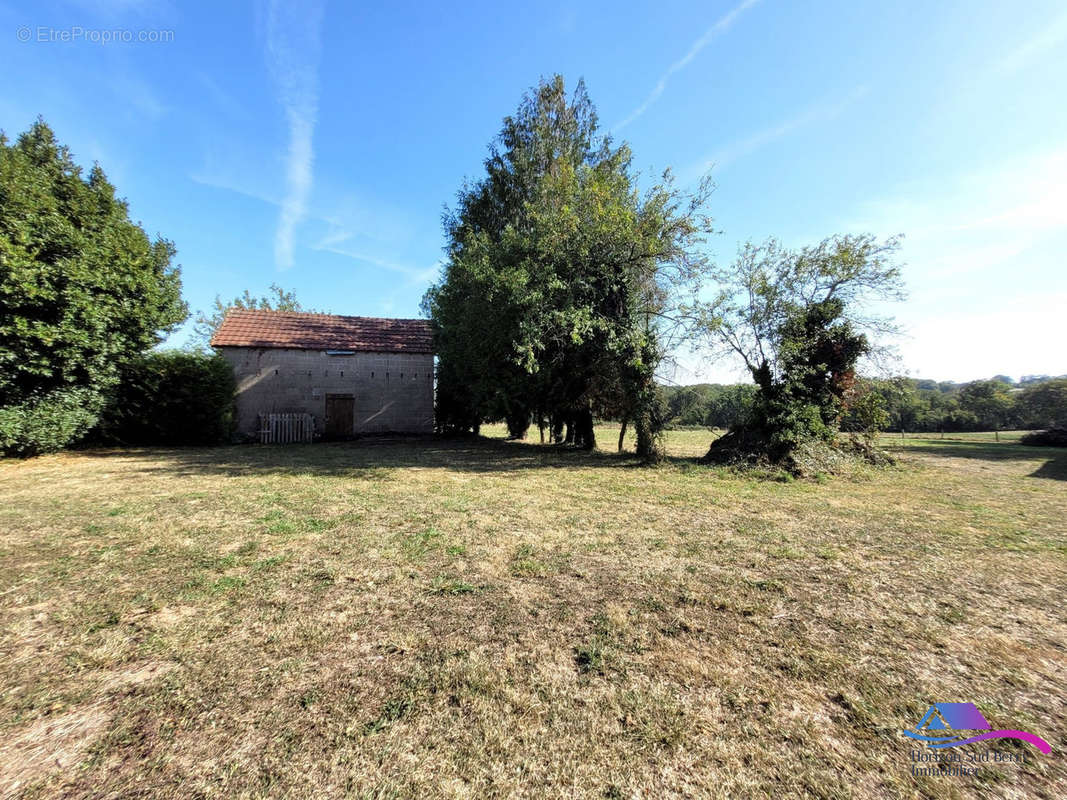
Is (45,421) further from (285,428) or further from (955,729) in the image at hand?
(955,729)

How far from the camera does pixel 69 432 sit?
11.9 meters

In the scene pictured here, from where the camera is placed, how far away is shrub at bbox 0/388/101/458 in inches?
424

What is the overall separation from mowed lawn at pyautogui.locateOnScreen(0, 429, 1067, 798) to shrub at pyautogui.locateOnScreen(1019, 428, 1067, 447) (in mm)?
23189

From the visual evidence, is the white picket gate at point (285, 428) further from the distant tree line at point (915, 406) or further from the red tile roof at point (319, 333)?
the distant tree line at point (915, 406)

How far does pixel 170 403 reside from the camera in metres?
15.0

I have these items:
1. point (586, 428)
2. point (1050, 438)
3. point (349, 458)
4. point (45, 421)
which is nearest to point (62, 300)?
point (45, 421)

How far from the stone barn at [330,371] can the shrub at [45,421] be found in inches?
222

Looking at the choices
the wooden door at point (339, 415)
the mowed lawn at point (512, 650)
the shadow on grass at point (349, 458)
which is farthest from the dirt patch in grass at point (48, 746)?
the wooden door at point (339, 415)

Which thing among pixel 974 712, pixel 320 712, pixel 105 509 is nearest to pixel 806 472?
pixel 974 712

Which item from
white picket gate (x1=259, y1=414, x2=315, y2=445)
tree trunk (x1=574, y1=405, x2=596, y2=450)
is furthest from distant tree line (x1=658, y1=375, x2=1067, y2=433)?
white picket gate (x1=259, y1=414, x2=315, y2=445)

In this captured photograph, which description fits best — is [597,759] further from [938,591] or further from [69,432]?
[69,432]

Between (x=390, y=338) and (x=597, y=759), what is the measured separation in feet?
70.0

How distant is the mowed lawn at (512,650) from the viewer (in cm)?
195

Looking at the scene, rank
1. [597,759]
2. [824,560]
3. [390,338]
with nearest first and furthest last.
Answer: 1. [597,759]
2. [824,560]
3. [390,338]
